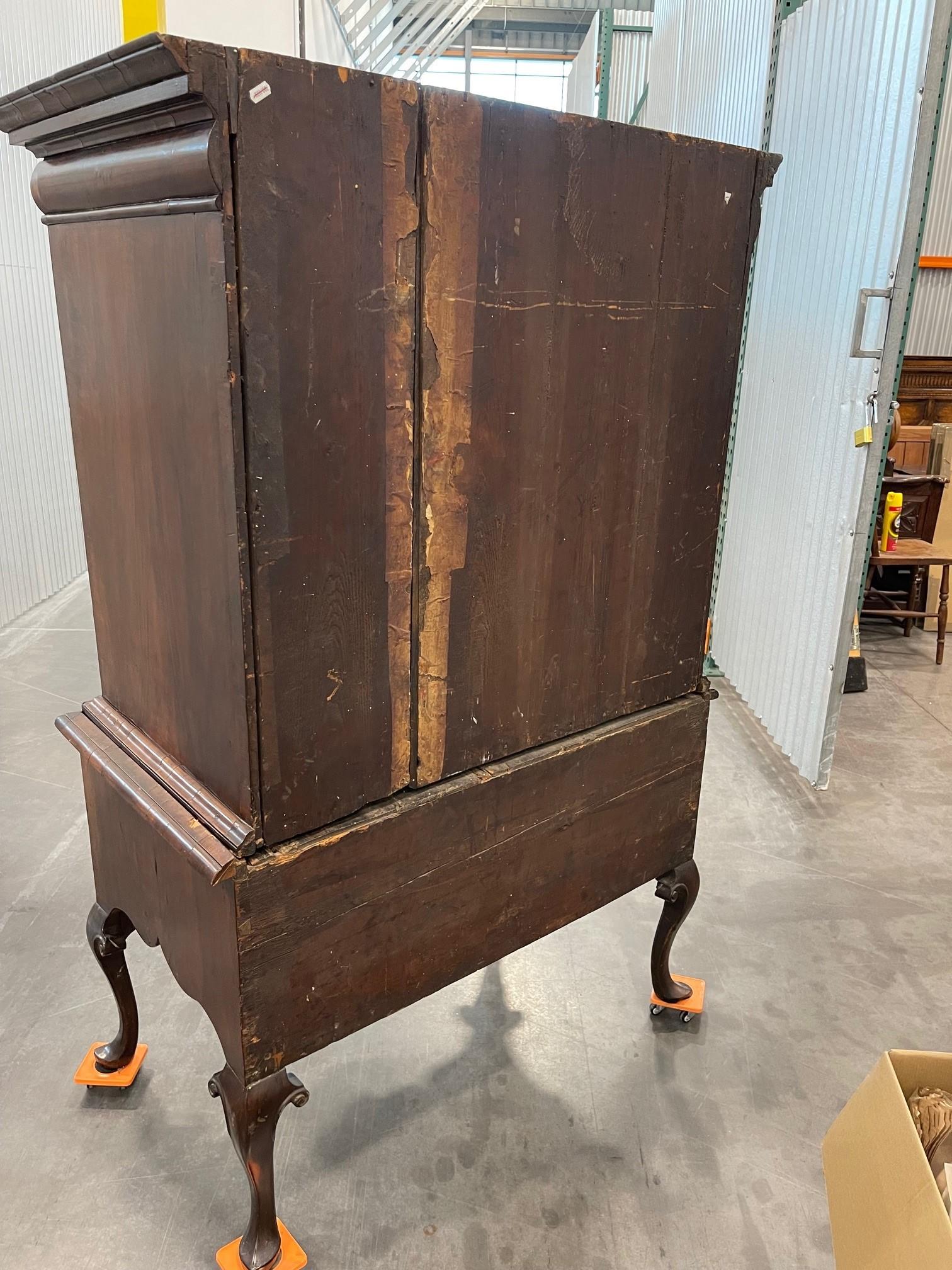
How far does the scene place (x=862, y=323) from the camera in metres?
2.89

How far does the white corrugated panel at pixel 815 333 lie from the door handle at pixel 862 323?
25 millimetres

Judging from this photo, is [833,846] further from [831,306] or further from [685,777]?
[831,306]

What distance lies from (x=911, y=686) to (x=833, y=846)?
166 cm

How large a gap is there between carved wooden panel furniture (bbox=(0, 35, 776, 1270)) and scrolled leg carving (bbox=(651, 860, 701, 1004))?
32cm

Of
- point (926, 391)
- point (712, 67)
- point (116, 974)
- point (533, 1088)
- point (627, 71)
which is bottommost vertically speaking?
point (533, 1088)

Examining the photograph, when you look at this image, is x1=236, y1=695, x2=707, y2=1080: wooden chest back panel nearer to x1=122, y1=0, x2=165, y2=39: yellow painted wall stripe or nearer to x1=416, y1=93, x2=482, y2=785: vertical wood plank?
x1=416, y1=93, x2=482, y2=785: vertical wood plank

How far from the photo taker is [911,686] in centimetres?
429

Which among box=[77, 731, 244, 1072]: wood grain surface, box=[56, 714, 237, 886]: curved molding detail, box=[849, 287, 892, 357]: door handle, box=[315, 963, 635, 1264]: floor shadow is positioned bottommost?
box=[315, 963, 635, 1264]: floor shadow

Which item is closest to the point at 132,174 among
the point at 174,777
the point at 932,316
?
the point at 174,777

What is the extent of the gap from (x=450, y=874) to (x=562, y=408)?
75 centimetres

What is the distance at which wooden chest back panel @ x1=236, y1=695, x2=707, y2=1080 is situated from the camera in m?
1.34

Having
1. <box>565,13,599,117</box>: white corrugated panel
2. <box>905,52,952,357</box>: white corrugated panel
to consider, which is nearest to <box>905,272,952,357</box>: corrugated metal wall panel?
<box>905,52,952,357</box>: white corrugated panel

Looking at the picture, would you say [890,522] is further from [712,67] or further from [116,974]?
[116,974]

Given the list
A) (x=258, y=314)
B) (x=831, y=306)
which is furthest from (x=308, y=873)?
(x=831, y=306)
